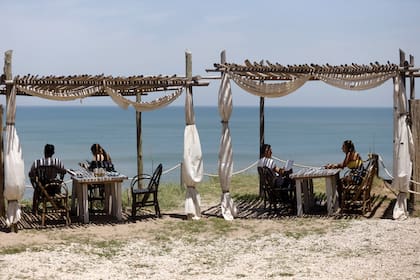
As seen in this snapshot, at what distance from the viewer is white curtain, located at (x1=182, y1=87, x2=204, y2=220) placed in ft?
37.0

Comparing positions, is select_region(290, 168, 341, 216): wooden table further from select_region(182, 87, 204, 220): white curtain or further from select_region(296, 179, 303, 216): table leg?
select_region(182, 87, 204, 220): white curtain

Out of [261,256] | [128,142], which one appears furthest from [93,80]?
[128,142]

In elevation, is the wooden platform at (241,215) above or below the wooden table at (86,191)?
below

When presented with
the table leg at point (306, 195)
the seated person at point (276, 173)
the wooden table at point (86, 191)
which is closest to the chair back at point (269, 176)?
the seated person at point (276, 173)

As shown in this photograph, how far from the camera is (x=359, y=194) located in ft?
36.7

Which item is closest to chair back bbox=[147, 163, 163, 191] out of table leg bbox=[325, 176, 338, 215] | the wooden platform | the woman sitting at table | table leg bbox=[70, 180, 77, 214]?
the wooden platform

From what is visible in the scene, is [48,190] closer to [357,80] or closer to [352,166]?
[352,166]

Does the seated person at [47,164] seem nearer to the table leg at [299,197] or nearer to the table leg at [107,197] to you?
the table leg at [107,197]

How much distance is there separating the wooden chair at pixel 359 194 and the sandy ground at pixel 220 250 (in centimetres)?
52

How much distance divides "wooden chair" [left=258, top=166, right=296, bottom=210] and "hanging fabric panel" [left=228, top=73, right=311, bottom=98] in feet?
3.98

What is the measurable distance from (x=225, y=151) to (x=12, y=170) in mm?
3361

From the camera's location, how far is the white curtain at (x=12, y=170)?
33.2 feet

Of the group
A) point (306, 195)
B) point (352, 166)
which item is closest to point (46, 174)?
point (306, 195)

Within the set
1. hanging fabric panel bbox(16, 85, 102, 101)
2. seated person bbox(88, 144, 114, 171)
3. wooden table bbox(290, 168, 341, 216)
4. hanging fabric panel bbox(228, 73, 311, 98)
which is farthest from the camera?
seated person bbox(88, 144, 114, 171)
